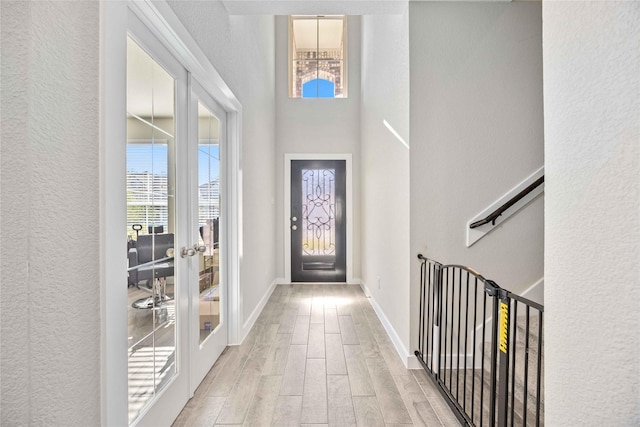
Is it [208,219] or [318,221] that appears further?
[318,221]

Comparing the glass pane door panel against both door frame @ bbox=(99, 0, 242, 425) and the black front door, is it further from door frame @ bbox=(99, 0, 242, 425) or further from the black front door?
the black front door

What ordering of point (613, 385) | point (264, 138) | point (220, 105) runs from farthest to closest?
point (264, 138), point (220, 105), point (613, 385)

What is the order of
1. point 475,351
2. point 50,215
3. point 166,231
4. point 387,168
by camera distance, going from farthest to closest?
point 387,168 < point 475,351 < point 166,231 < point 50,215

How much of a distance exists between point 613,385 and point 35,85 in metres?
1.46

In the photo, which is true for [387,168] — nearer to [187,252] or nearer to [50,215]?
[187,252]

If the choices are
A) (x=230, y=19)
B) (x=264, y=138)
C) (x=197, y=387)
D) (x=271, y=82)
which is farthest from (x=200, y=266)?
(x=271, y=82)

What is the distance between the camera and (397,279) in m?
2.97

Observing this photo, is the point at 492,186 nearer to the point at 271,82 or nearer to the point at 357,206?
the point at 357,206

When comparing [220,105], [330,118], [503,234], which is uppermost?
[330,118]

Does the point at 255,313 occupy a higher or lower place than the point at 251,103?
lower

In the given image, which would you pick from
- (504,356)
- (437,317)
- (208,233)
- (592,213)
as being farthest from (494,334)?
(208,233)

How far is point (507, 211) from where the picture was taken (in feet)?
8.39

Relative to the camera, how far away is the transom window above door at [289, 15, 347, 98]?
5.64 m

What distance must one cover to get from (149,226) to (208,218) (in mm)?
850
